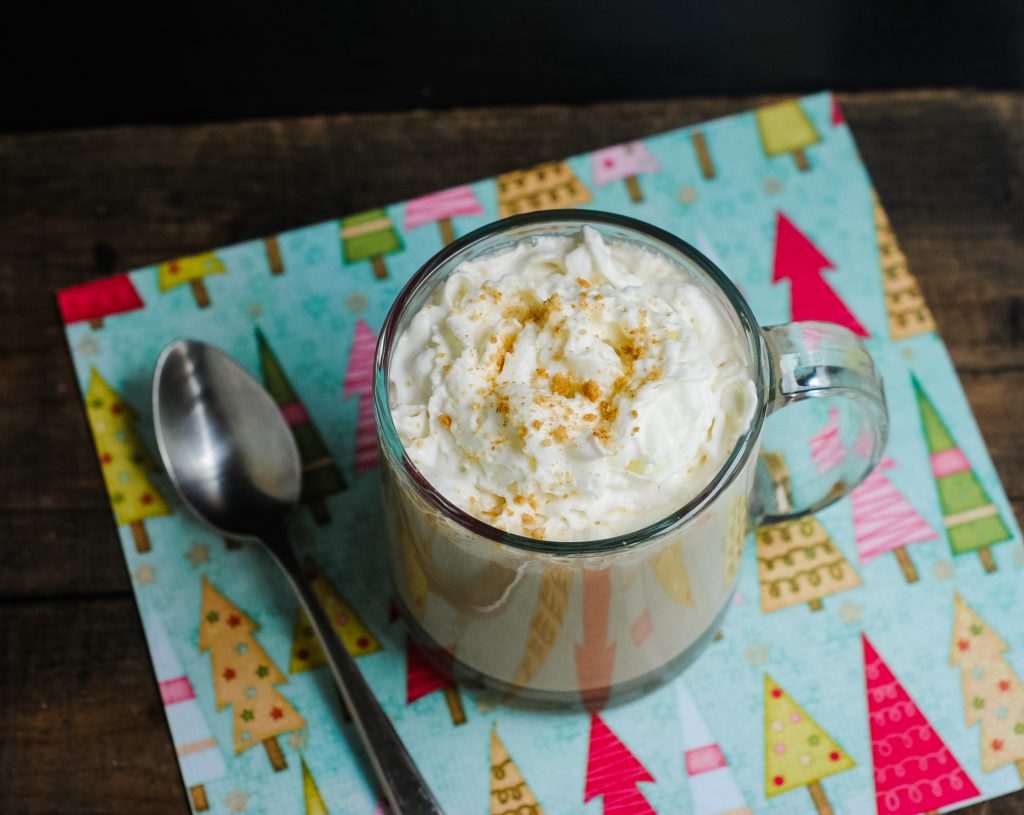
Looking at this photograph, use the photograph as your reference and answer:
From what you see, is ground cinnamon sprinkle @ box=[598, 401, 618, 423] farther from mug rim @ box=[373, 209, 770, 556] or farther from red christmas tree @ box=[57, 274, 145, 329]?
red christmas tree @ box=[57, 274, 145, 329]

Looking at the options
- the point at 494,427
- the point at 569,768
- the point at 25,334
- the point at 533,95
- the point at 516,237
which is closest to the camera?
the point at 494,427

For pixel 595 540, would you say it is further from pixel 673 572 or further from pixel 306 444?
pixel 306 444

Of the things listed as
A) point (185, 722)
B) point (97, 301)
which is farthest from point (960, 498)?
point (97, 301)

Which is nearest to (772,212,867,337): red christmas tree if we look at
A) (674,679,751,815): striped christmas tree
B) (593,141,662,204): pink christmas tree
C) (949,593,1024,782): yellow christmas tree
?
(593,141,662,204): pink christmas tree

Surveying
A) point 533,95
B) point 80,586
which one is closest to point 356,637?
point 80,586

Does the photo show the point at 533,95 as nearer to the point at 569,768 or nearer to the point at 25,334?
the point at 25,334

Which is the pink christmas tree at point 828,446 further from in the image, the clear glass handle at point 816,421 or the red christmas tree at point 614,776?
the red christmas tree at point 614,776
